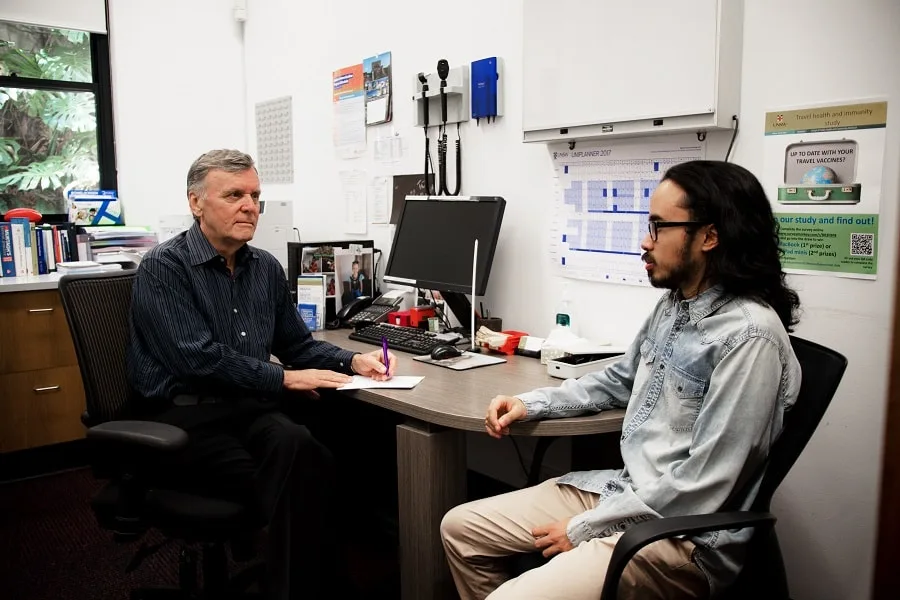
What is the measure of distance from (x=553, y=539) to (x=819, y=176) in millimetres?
1141

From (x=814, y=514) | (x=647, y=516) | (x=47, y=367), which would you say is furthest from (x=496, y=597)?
(x=47, y=367)

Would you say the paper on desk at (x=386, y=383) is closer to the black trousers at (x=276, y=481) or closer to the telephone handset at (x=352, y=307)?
the black trousers at (x=276, y=481)

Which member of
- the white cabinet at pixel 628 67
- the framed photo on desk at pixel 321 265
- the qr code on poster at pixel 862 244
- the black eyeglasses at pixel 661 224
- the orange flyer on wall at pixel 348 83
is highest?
the orange flyer on wall at pixel 348 83

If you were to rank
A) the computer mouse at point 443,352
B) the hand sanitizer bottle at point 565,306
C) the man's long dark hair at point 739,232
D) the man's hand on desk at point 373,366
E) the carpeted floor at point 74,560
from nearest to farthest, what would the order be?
1. the man's long dark hair at point 739,232
2. the man's hand on desk at point 373,366
3. the computer mouse at point 443,352
4. the carpeted floor at point 74,560
5. the hand sanitizer bottle at point 565,306

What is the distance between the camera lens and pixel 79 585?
2.38 meters

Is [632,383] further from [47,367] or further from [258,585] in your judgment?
[47,367]

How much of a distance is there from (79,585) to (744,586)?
211cm

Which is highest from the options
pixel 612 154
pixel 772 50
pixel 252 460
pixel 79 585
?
pixel 772 50

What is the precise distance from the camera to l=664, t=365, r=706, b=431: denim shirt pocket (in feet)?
4.71

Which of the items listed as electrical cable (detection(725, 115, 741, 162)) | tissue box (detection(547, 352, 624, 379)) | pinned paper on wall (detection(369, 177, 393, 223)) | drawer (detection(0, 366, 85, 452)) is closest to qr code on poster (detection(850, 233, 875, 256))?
electrical cable (detection(725, 115, 741, 162))

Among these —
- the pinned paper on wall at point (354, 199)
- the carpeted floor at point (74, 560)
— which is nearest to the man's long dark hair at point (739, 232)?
the carpeted floor at point (74, 560)

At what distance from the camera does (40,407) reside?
3.30 m

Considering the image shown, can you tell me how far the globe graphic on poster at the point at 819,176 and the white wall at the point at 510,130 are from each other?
130 millimetres

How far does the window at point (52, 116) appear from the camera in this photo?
384 cm
